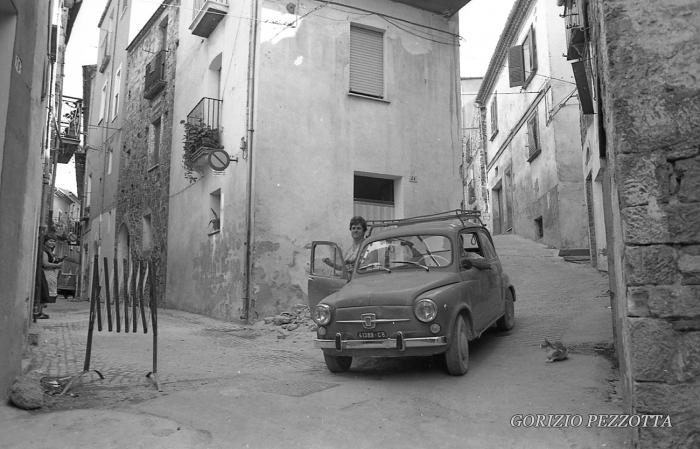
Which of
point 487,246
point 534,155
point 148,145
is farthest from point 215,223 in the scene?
point 534,155

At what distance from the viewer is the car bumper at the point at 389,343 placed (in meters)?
5.47

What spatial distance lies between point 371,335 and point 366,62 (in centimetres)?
819

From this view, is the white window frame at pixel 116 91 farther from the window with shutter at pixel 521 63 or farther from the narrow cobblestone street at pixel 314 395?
the narrow cobblestone street at pixel 314 395

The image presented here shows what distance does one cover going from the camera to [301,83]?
1147cm

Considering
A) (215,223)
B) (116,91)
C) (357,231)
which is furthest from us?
(116,91)

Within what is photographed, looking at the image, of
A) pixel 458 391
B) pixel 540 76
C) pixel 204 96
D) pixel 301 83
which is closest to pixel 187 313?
pixel 204 96

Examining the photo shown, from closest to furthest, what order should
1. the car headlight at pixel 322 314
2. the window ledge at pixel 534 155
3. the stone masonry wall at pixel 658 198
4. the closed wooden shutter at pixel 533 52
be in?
the stone masonry wall at pixel 658 198
the car headlight at pixel 322 314
the closed wooden shutter at pixel 533 52
the window ledge at pixel 534 155

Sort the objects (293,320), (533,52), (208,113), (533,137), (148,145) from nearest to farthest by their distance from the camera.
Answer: (293,320) < (208,113) < (148,145) < (533,52) < (533,137)

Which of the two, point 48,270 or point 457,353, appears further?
point 48,270

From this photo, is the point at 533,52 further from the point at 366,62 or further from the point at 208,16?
the point at 208,16

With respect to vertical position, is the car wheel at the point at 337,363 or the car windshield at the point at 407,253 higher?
the car windshield at the point at 407,253

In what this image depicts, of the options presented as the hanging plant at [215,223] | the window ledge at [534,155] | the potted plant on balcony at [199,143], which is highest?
the window ledge at [534,155]

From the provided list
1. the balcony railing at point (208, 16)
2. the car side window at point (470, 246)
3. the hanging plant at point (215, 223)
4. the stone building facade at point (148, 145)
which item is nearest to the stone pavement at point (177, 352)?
the car side window at point (470, 246)

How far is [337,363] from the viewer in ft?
20.2
